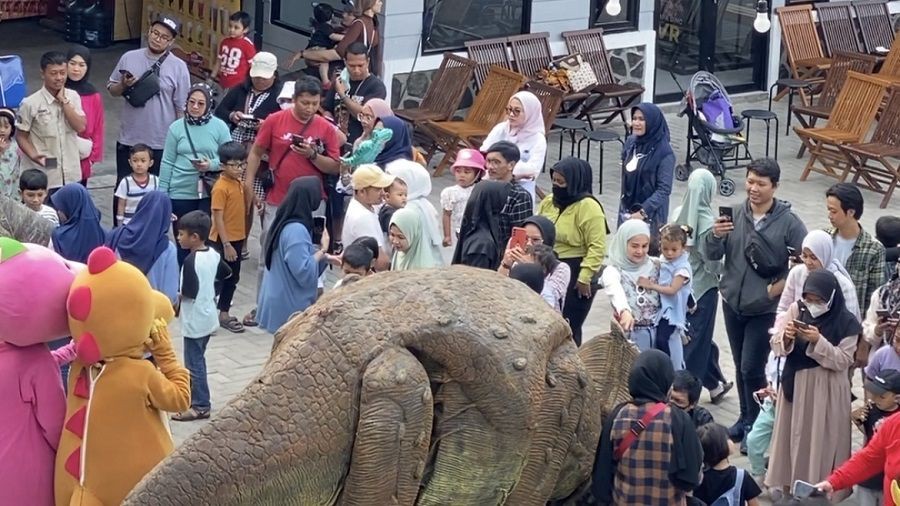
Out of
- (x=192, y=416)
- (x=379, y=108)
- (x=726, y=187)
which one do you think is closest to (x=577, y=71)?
(x=726, y=187)

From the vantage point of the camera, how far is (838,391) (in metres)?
9.30

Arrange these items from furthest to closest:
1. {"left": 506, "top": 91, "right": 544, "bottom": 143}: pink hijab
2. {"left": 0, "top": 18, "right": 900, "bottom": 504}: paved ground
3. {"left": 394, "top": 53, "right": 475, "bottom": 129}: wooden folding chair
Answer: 1. {"left": 394, "top": 53, "right": 475, "bottom": 129}: wooden folding chair
2. {"left": 506, "top": 91, "right": 544, "bottom": 143}: pink hijab
3. {"left": 0, "top": 18, "right": 900, "bottom": 504}: paved ground

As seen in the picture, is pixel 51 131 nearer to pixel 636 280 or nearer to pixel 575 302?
pixel 575 302

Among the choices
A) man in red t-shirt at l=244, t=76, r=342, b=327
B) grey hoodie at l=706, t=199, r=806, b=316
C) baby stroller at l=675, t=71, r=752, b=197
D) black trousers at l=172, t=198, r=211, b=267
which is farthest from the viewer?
baby stroller at l=675, t=71, r=752, b=197

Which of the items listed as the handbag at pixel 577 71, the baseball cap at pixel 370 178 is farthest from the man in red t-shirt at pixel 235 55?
the baseball cap at pixel 370 178

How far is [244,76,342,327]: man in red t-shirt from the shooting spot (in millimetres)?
12602

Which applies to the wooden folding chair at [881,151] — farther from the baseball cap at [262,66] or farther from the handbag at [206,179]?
the handbag at [206,179]

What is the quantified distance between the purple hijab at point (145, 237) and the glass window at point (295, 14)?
7.95 m

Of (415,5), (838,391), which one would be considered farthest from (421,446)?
(415,5)

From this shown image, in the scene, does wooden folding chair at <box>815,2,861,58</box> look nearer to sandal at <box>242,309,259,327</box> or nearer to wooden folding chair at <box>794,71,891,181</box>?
wooden folding chair at <box>794,71,891,181</box>

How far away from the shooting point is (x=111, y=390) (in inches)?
296

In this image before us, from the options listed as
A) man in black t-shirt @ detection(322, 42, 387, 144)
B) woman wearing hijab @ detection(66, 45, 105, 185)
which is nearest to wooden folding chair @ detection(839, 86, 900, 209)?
man in black t-shirt @ detection(322, 42, 387, 144)

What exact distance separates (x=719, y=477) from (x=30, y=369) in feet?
10.3

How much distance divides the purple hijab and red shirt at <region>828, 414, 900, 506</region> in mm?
4174
